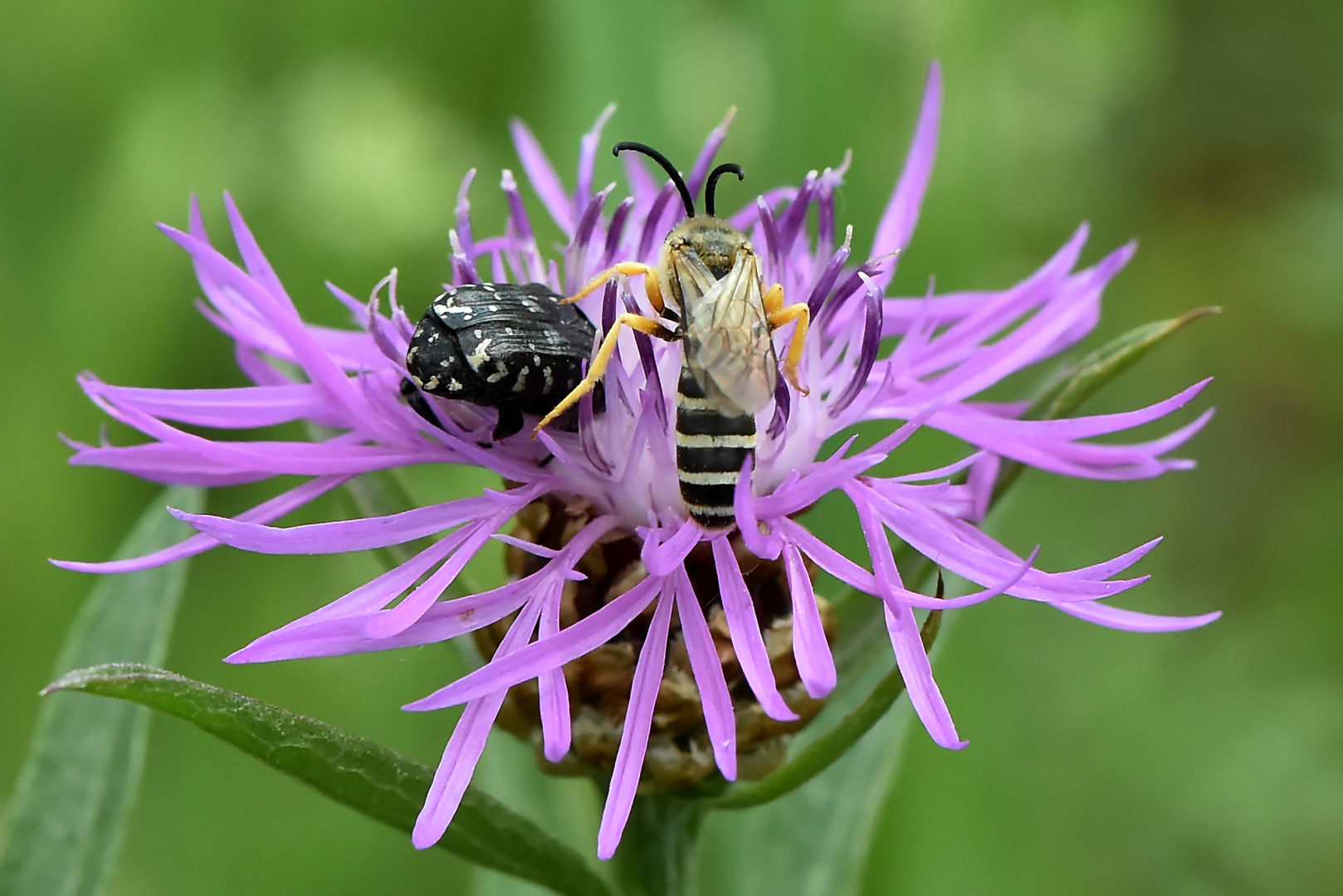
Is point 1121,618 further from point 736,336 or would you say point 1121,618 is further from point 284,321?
point 284,321

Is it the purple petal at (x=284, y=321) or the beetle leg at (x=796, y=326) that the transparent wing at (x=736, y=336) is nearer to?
the beetle leg at (x=796, y=326)

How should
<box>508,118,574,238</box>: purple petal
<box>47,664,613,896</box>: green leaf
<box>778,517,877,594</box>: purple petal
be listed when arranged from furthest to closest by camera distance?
1. <box>508,118,574,238</box>: purple petal
2. <box>778,517,877,594</box>: purple petal
3. <box>47,664,613,896</box>: green leaf

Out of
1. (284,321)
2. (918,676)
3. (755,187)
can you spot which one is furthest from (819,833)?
(755,187)

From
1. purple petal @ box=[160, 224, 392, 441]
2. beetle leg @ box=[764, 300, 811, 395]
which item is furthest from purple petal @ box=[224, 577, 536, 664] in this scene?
beetle leg @ box=[764, 300, 811, 395]

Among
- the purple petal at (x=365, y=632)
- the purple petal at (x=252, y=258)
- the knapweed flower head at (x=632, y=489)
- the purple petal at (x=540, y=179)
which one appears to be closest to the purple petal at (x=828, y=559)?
the knapweed flower head at (x=632, y=489)

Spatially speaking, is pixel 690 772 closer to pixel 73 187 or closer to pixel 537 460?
pixel 537 460

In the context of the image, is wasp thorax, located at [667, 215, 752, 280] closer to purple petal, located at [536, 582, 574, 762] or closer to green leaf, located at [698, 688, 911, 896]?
purple petal, located at [536, 582, 574, 762]
